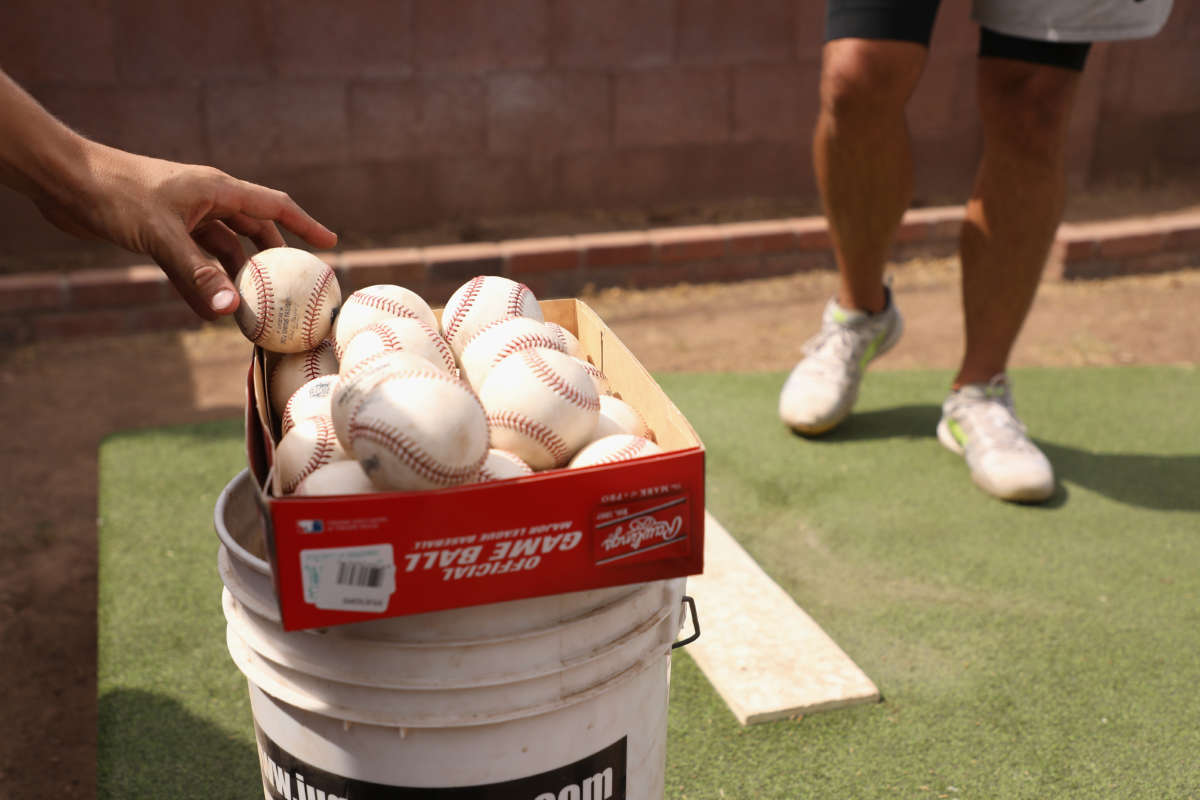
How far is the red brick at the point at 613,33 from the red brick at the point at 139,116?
183 centimetres

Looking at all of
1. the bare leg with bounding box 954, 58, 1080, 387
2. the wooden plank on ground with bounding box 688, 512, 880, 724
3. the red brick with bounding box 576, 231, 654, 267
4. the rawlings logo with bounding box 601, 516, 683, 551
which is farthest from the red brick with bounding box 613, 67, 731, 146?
the rawlings logo with bounding box 601, 516, 683, 551

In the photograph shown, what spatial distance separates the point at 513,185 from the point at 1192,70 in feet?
14.0

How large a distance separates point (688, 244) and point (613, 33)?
122 cm

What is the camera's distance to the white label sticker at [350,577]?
123 centimetres

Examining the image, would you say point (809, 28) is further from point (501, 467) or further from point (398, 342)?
point (501, 467)

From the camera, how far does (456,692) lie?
4.33 feet

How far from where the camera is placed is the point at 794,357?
4492 millimetres

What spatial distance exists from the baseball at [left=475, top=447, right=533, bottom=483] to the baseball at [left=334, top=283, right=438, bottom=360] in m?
0.38

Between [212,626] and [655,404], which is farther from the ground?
[655,404]

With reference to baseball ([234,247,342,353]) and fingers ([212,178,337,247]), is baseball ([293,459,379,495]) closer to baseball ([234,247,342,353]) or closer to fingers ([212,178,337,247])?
baseball ([234,247,342,353])

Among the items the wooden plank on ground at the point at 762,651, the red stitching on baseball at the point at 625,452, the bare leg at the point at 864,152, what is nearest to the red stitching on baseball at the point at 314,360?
the red stitching on baseball at the point at 625,452

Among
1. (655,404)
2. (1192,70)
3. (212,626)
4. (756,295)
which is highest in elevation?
(655,404)

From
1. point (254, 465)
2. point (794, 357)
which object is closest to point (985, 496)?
point (794, 357)

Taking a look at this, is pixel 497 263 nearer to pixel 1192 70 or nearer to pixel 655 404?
pixel 655 404
